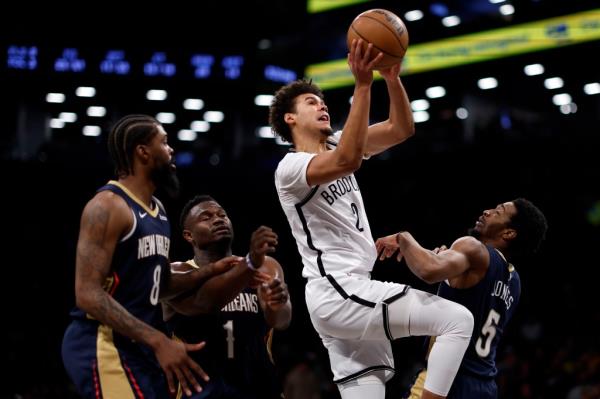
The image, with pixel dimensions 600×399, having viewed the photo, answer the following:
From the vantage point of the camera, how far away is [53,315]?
15.9m

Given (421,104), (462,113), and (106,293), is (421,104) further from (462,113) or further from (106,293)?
(106,293)

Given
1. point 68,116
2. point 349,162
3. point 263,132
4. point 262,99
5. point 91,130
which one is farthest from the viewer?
point 263,132

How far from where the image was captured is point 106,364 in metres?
3.96

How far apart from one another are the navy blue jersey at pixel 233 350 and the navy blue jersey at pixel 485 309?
134 centimetres

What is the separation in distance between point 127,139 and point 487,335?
2.58 metres

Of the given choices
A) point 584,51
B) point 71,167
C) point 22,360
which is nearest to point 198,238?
point 22,360

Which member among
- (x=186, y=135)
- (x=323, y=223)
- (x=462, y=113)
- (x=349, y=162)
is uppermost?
(x=462, y=113)

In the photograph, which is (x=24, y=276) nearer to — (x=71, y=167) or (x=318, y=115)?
(x=71, y=167)

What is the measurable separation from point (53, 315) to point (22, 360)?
61.4 inches

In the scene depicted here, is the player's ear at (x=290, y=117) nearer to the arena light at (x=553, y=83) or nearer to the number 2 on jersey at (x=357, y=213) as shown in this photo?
the number 2 on jersey at (x=357, y=213)

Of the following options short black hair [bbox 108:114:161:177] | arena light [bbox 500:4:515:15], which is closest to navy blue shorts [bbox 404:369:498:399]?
short black hair [bbox 108:114:161:177]

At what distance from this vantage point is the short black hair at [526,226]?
5.36 m

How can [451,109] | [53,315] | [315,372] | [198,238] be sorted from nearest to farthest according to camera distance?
1. [198,238]
2. [315,372]
3. [53,315]
4. [451,109]

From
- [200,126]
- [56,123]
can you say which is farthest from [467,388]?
[200,126]
